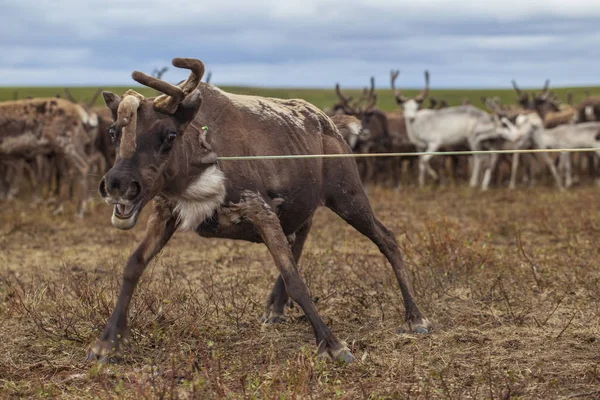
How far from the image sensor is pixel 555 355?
5.26m

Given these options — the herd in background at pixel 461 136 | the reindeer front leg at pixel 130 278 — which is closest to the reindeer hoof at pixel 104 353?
the reindeer front leg at pixel 130 278

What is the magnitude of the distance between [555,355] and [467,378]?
799 mm

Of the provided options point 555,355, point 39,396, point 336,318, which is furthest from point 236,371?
point 555,355

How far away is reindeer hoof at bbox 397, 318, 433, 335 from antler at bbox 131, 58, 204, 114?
7.82 ft

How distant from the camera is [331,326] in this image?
6176 mm

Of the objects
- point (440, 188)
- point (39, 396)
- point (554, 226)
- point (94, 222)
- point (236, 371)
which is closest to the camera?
point (39, 396)

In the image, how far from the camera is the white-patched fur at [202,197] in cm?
Answer: 516

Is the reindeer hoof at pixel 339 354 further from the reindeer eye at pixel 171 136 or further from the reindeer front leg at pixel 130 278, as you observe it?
the reindeer eye at pixel 171 136

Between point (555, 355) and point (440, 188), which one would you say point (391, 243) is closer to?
point (555, 355)

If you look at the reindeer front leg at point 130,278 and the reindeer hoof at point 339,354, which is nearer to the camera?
the reindeer hoof at point 339,354

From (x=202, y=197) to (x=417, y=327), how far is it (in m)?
1.96

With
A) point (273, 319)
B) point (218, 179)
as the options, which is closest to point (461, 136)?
point (273, 319)

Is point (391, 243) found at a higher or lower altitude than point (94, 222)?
higher

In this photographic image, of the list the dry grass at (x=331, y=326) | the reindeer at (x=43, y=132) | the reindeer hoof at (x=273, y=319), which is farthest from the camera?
the reindeer at (x=43, y=132)
